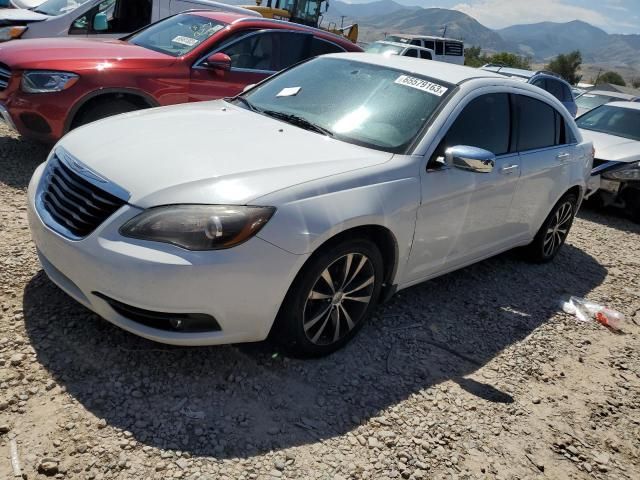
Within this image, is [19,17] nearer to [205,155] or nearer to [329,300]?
[205,155]

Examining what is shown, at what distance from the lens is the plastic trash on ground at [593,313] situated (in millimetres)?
4452

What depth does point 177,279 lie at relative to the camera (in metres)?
2.48

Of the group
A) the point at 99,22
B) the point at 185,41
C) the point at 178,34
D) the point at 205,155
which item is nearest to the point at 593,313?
the point at 205,155

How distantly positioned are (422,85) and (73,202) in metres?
2.27

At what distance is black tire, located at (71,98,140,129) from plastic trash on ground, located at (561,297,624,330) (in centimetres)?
437

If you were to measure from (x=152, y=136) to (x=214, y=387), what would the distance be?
4.67 ft

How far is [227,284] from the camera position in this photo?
2551 millimetres

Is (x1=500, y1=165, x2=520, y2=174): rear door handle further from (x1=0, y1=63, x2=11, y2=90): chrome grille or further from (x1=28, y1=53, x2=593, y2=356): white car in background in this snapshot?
(x1=0, y1=63, x2=11, y2=90): chrome grille

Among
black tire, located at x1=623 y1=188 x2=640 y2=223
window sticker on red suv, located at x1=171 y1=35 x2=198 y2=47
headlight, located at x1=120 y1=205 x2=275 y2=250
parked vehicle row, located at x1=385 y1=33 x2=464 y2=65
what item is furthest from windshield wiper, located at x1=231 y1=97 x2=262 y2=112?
parked vehicle row, located at x1=385 y1=33 x2=464 y2=65

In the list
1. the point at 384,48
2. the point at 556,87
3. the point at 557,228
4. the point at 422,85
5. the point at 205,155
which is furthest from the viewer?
the point at 384,48

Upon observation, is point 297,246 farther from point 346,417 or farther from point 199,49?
point 199,49

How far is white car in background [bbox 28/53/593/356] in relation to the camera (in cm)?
255

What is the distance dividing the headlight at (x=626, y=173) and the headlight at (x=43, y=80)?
6.59 meters

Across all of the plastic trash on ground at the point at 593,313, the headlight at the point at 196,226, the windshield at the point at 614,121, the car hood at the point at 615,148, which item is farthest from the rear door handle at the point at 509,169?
the windshield at the point at 614,121
